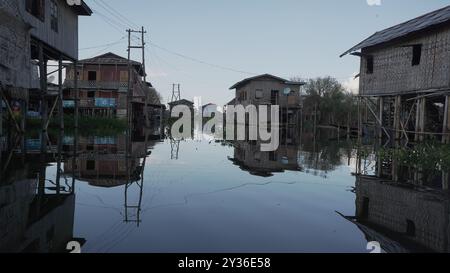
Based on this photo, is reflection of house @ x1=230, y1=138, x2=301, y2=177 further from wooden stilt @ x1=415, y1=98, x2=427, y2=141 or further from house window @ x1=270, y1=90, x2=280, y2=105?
house window @ x1=270, y1=90, x2=280, y2=105

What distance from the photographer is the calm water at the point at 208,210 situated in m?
5.10

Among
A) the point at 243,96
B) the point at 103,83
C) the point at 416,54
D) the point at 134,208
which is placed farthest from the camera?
the point at 243,96

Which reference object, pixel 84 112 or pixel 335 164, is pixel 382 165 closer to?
pixel 335 164

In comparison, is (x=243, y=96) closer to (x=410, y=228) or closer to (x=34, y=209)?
(x=34, y=209)

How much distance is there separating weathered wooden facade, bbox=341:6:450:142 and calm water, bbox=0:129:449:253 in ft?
24.8

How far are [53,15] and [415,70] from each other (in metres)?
17.7

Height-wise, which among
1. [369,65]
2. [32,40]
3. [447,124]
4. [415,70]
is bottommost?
[447,124]

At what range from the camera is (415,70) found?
19.4 meters

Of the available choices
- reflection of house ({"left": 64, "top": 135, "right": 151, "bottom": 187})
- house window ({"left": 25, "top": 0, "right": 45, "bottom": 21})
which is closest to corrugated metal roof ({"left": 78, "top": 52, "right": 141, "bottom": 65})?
house window ({"left": 25, "top": 0, "right": 45, "bottom": 21})

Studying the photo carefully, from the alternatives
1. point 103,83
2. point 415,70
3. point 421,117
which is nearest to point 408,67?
point 415,70

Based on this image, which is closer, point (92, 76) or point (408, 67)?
point (408, 67)

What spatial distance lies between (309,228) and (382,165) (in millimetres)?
8914

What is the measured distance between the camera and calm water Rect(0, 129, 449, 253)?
16.7 feet
